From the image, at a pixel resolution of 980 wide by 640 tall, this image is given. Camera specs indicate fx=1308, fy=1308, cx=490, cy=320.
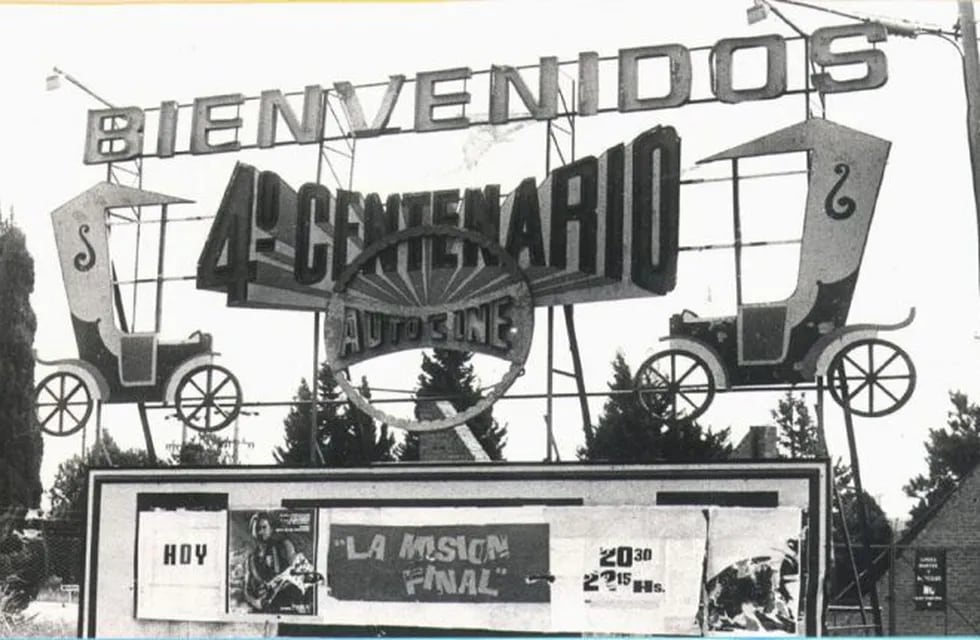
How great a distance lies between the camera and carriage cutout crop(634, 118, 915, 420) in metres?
10.7

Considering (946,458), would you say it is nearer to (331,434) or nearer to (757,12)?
(331,434)

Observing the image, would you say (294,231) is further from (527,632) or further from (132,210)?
(527,632)

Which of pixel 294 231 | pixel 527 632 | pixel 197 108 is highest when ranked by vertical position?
pixel 197 108

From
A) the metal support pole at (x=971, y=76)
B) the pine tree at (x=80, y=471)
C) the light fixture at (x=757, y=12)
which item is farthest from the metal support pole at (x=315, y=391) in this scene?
the metal support pole at (x=971, y=76)

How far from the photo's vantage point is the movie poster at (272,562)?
1145 centimetres

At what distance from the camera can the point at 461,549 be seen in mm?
11047

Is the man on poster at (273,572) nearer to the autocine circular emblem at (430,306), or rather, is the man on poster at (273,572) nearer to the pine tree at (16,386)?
the autocine circular emblem at (430,306)

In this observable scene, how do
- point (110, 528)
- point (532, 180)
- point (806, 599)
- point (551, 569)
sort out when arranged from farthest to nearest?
point (110, 528)
point (532, 180)
point (551, 569)
point (806, 599)

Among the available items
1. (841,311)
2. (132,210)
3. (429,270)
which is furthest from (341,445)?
(841,311)

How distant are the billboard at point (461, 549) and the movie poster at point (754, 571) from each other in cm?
1

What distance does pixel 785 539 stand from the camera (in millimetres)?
10156

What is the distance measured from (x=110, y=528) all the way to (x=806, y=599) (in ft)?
21.0

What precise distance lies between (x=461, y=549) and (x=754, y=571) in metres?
2.46

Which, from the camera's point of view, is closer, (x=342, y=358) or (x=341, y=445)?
(x=342, y=358)
